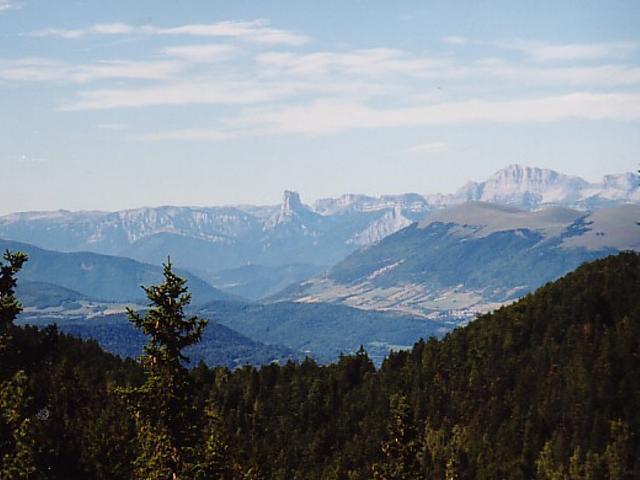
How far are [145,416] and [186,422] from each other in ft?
6.31

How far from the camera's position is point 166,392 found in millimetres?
41750

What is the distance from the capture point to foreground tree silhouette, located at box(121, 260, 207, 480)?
136 feet

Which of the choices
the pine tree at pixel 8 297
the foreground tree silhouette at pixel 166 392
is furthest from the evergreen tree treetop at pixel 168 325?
the pine tree at pixel 8 297

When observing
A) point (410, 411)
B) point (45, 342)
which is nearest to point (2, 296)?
point (45, 342)

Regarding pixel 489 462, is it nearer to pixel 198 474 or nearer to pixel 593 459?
pixel 593 459

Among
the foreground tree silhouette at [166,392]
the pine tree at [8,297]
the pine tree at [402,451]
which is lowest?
the pine tree at [402,451]

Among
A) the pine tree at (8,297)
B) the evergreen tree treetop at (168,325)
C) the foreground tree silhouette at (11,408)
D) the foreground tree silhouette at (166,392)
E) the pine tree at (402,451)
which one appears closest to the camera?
the foreground tree silhouette at (11,408)

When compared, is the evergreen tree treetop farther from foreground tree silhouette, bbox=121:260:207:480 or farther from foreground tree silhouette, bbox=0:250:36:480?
foreground tree silhouette, bbox=0:250:36:480

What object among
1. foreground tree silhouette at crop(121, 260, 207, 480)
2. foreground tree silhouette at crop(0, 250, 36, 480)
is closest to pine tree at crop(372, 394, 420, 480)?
foreground tree silhouette at crop(121, 260, 207, 480)

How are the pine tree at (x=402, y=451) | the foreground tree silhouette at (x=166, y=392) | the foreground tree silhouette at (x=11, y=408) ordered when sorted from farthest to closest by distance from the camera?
1. the pine tree at (x=402, y=451)
2. the foreground tree silhouette at (x=166, y=392)
3. the foreground tree silhouette at (x=11, y=408)

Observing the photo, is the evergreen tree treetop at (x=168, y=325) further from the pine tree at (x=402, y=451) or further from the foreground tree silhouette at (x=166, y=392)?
the pine tree at (x=402, y=451)

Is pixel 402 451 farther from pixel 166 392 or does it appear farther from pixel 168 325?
pixel 168 325

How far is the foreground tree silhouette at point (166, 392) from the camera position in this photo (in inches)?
1636

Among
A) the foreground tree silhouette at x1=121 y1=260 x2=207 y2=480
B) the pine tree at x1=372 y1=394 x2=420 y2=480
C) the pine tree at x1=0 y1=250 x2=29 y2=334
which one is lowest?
the pine tree at x1=372 y1=394 x2=420 y2=480
